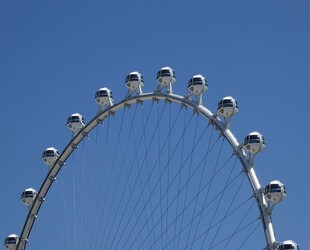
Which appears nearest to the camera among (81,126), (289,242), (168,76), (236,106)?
Answer: (289,242)

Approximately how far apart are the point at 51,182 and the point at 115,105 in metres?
6.84

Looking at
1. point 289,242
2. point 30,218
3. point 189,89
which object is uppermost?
point 189,89

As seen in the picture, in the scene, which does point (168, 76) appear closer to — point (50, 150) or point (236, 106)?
point (236, 106)

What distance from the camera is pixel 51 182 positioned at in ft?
223

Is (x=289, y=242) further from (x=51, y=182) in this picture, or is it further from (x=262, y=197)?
(x=51, y=182)

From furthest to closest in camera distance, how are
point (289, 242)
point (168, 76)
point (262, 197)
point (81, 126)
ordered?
point (81, 126) < point (168, 76) < point (262, 197) < point (289, 242)

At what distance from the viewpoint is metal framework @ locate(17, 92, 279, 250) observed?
52.8 metres

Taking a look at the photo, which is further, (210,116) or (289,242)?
(210,116)

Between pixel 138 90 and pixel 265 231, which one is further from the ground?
pixel 138 90

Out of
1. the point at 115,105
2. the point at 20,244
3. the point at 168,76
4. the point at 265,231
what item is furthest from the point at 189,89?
the point at 20,244

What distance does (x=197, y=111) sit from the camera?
2328 inches

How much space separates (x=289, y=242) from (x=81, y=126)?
20612 mm

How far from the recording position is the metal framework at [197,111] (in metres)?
52.8

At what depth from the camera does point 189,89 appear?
6000 centimetres
